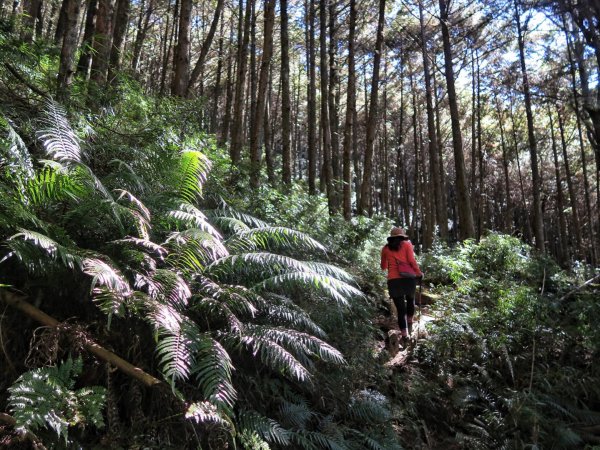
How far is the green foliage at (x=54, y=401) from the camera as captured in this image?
2.48 metres

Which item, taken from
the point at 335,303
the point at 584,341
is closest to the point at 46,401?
the point at 335,303

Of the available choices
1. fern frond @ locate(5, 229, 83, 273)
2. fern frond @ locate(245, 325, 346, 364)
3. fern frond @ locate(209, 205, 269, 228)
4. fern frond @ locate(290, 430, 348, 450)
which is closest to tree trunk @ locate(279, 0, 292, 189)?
fern frond @ locate(209, 205, 269, 228)

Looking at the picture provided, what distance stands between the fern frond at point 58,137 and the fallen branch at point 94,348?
1.13 meters

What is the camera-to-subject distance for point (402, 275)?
6930 mm

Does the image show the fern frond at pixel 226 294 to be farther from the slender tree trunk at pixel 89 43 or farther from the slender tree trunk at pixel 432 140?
the slender tree trunk at pixel 432 140

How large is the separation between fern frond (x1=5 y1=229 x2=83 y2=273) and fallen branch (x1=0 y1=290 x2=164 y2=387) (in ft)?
0.79

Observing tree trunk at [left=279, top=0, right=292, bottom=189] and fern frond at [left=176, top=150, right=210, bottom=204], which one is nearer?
fern frond at [left=176, top=150, right=210, bottom=204]

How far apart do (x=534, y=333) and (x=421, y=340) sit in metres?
1.77

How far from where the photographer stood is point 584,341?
7.12 meters

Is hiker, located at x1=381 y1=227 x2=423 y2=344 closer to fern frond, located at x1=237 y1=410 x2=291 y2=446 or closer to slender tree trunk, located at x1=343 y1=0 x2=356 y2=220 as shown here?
fern frond, located at x1=237 y1=410 x2=291 y2=446

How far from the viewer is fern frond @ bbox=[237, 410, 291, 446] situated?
3.46m

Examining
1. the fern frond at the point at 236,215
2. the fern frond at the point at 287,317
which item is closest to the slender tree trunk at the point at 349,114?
the fern frond at the point at 236,215

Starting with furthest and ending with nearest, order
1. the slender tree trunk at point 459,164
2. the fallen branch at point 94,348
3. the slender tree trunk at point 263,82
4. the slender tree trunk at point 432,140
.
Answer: the slender tree trunk at point 432,140 → the slender tree trunk at point 459,164 → the slender tree trunk at point 263,82 → the fallen branch at point 94,348

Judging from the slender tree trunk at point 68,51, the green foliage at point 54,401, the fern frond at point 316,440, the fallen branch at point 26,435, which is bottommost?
the fern frond at point 316,440
